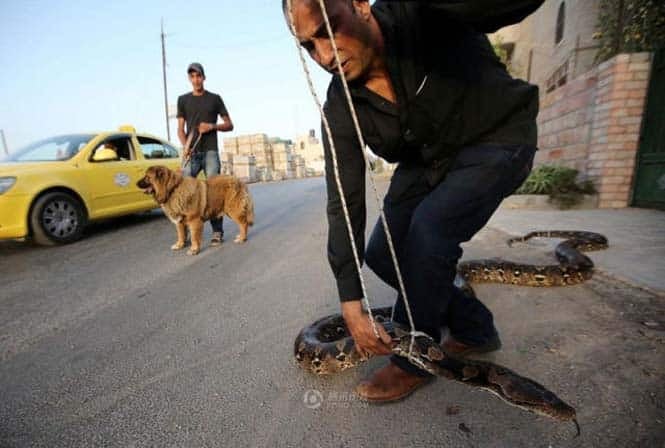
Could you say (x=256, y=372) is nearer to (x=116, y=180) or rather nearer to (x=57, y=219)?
(x=57, y=219)

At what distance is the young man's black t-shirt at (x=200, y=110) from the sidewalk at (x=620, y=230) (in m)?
4.85

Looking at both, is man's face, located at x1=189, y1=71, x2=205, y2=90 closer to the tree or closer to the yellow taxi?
the yellow taxi

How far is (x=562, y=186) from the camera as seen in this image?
633 cm

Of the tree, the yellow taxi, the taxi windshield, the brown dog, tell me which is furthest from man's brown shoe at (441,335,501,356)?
the taxi windshield

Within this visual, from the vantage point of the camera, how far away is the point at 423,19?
4.30 ft

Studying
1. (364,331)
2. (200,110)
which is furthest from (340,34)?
(200,110)

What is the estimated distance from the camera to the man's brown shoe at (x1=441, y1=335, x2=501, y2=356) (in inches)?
74.9

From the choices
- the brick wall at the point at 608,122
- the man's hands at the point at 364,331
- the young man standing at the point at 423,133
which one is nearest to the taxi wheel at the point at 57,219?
the young man standing at the point at 423,133

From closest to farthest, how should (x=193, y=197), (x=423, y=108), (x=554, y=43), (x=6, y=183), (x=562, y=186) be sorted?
(x=423, y=108), (x=193, y=197), (x=6, y=183), (x=562, y=186), (x=554, y=43)

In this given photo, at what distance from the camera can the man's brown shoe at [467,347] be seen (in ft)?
6.24

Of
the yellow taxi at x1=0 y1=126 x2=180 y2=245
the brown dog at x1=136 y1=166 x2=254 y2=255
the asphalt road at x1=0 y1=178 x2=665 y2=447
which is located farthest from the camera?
the yellow taxi at x1=0 y1=126 x2=180 y2=245

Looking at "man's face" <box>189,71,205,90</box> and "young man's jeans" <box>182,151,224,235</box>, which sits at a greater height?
"man's face" <box>189,71,205,90</box>

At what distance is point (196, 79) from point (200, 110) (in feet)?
1.45

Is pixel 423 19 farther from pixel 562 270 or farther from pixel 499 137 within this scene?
pixel 562 270
